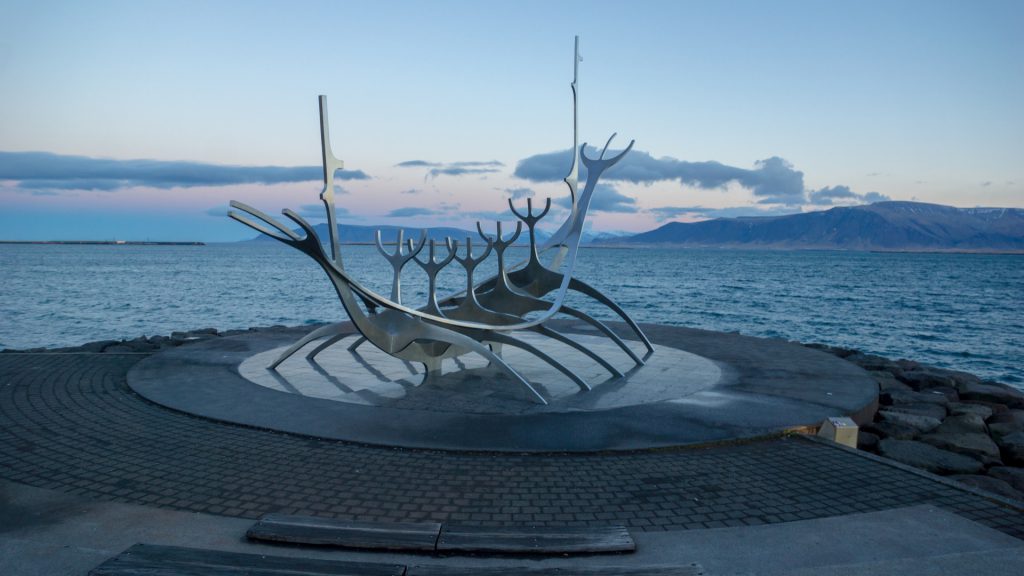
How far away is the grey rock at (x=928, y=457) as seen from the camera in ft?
28.4

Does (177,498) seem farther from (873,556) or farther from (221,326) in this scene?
(221,326)

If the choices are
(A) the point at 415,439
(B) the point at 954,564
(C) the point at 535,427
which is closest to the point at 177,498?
(A) the point at 415,439

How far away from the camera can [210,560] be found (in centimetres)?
481

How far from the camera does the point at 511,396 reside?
1083cm

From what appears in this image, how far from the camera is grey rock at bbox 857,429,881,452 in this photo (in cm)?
955

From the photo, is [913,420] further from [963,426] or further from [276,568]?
[276,568]

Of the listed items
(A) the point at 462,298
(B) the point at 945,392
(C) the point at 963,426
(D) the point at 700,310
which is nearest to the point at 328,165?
(A) the point at 462,298

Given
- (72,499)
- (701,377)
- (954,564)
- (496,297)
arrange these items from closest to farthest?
(954,564) → (72,499) → (701,377) → (496,297)

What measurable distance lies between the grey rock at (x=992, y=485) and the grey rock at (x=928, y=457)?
0.88 ft

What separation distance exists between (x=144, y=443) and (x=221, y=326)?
103ft

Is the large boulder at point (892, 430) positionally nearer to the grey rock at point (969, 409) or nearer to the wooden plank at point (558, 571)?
the grey rock at point (969, 409)

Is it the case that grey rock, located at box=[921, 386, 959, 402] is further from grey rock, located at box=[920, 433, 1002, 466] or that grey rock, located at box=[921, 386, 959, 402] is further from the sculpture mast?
the sculpture mast

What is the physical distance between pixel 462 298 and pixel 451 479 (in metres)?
6.85

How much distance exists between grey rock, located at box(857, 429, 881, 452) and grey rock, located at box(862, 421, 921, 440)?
15.3 inches
